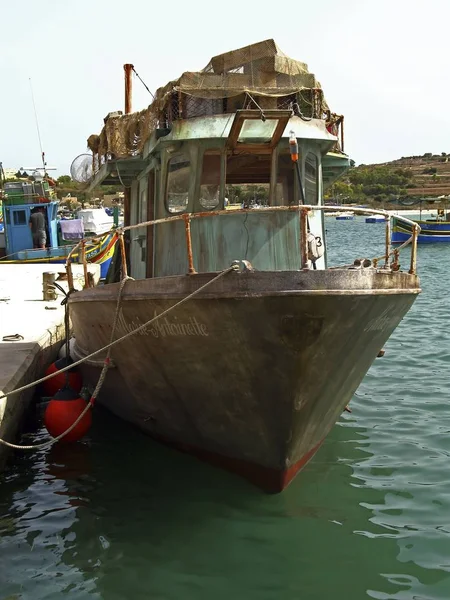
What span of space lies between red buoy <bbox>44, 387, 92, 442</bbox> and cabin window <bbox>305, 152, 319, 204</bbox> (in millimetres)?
3487

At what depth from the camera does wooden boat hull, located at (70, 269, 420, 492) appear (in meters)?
5.58

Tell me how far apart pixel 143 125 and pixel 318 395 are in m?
3.71

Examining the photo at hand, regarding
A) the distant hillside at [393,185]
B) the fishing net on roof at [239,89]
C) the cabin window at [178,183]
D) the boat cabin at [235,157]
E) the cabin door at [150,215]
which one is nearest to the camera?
the boat cabin at [235,157]

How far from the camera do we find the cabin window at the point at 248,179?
7.39 meters

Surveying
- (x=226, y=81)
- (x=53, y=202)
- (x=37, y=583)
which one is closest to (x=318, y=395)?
(x=37, y=583)

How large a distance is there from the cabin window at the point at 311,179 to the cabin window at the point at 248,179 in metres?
0.43

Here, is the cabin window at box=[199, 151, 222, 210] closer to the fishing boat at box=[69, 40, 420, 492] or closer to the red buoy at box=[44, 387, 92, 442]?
the fishing boat at box=[69, 40, 420, 492]

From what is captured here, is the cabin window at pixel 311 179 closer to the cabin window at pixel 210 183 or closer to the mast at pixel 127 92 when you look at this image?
the cabin window at pixel 210 183

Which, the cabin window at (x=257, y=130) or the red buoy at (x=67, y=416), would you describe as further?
the red buoy at (x=67, y=416)

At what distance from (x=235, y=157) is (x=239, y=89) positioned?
71cm

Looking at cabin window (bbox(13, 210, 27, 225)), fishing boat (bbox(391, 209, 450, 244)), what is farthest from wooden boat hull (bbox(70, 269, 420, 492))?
fishing boat (bbox(391, 209, 450, 244))

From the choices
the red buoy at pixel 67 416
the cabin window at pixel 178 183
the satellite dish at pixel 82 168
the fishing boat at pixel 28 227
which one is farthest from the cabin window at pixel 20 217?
the cabin window at pixel 178 183

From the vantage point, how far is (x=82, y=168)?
10.5 metres

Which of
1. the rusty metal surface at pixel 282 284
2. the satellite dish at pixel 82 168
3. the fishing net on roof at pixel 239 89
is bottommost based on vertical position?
the rusty metal surface at pixel 282 284
